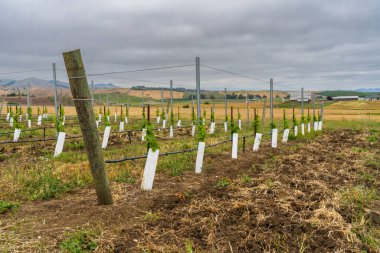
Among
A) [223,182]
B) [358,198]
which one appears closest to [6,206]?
[223,182]

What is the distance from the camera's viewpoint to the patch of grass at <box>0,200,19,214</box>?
16.7 ft

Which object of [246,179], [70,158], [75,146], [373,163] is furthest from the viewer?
[75,146]

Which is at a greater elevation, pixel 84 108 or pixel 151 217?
pixel 84 108

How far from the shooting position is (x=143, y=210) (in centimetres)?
507

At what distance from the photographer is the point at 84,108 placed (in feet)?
15.6

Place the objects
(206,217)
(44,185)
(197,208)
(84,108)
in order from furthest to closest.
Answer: (44,185) → (197,208) → (84,108) → (206,217)

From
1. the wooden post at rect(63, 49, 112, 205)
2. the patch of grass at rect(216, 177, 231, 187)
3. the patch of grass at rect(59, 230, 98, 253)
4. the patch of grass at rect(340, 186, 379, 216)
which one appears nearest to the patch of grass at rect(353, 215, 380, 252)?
the patch of grass at rect(340, 186, 379, 216)

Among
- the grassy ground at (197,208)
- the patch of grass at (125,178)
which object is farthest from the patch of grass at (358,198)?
the patch of grass at (125,178)

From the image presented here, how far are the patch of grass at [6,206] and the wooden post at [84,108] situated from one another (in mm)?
1391

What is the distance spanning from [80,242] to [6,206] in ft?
6.56

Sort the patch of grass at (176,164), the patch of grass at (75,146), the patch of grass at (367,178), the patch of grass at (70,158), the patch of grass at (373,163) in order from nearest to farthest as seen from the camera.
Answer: the patch of grass at (367,178), the patch of grass at (176,164), the patch of grass at (373,163), the patch of grass at (70,158), the patch of grass at (75,146)

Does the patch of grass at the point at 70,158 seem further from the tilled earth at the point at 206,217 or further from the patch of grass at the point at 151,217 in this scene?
the patch of grass at the point at 151,217

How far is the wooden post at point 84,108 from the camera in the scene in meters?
4.72

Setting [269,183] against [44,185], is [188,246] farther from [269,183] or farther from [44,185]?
[44,185]
